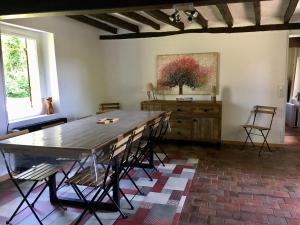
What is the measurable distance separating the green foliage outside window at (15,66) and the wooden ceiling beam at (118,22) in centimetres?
135

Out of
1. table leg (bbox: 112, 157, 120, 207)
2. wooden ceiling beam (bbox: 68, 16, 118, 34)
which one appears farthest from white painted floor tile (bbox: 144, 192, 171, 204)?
wooden ceiling beam (bbox: 68, 16, 118, 34)

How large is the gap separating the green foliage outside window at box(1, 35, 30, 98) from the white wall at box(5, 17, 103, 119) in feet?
1.20

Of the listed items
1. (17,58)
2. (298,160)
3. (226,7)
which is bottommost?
(298,160)

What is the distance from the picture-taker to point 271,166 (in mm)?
4012

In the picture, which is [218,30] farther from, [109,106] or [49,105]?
[49,105]

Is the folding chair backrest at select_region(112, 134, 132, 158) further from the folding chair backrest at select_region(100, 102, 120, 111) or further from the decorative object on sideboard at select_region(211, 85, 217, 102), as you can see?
the folding chair backrest at select_region(100, 102, 120, 111)

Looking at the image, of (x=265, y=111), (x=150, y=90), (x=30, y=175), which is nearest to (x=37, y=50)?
(x=150, y=90)

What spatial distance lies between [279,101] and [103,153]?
3836mm

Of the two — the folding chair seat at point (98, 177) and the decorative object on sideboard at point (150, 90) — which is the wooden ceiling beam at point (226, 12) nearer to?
the decorative object on sideboard at point (150, 90)

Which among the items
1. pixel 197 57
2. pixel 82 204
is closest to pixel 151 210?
pixel 82 204

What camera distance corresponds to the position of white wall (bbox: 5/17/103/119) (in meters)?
4.55

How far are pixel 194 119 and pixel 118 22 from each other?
2309 millimetres

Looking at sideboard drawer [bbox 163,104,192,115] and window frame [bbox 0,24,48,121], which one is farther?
sideboard drawer [bbox 163,104,192,115]

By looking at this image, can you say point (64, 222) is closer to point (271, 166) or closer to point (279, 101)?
point (271, 166)
